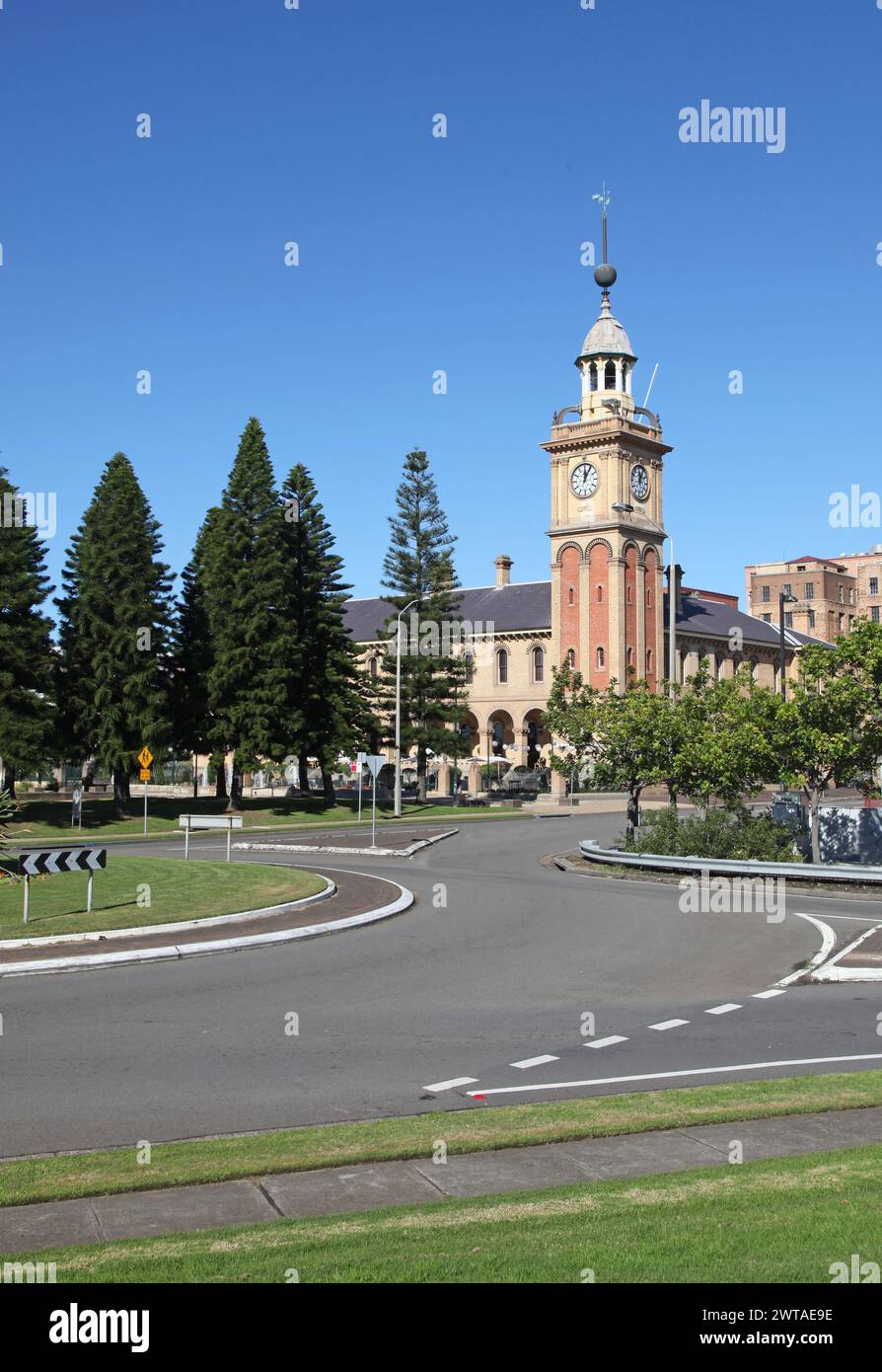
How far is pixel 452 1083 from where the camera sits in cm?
997

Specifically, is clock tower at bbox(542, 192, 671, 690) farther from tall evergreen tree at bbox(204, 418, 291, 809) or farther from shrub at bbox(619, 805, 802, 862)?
shrub at bbox(619, 805, 802, 862)

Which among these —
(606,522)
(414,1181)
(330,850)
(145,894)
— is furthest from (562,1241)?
(606,522)

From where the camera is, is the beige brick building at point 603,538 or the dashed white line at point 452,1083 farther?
the beige brick building at point 603,538

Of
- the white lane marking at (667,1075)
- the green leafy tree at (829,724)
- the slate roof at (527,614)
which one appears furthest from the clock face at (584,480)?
the white lane marking at (667,1075)

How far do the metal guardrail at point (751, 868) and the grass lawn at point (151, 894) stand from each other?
852 cm

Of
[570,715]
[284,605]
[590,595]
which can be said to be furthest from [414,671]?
[570,715]

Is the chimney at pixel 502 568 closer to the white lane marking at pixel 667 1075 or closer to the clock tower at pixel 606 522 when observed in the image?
the clock tower at pixel 606 522

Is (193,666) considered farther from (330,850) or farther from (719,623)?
(719,623)

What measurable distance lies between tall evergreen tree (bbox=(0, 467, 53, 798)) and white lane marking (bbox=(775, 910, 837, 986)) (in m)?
35.2

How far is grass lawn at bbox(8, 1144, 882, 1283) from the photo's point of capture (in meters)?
5.26

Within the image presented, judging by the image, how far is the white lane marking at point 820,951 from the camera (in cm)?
1523

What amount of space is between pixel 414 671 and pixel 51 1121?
60.0 m

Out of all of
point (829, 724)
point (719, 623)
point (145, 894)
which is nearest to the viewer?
point (145, 894)

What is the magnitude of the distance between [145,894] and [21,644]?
31.8 meters
